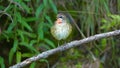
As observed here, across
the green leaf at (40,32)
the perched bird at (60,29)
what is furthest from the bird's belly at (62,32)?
the green leaf at (40,32)

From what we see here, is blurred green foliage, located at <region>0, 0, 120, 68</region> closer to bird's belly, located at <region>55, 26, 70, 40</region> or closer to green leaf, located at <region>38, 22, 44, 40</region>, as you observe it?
green leaf, located at <region>38, 22, 44, 40</region>

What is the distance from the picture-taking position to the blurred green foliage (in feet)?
9.66

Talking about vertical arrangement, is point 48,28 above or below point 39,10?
below

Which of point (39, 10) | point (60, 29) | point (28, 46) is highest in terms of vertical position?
point (39, 10)

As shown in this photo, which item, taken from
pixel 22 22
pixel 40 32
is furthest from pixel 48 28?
pixel 22 22

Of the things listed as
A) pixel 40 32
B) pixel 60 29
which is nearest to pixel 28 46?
pixel 40 32

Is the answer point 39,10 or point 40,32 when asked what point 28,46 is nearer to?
point 40,32

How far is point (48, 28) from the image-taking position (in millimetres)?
3135

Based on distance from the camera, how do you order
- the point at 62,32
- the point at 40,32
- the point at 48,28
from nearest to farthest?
the point at 62,32 → the point at 40,32 → the point at 48,28

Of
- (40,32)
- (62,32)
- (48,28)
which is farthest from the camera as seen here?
(48,28)

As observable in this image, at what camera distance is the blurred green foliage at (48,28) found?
116 inches

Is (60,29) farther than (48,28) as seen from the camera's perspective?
No

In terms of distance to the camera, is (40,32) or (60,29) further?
(40,32)

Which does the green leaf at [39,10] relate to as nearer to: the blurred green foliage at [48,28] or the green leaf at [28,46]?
the blurred green foliage at [48,28]
